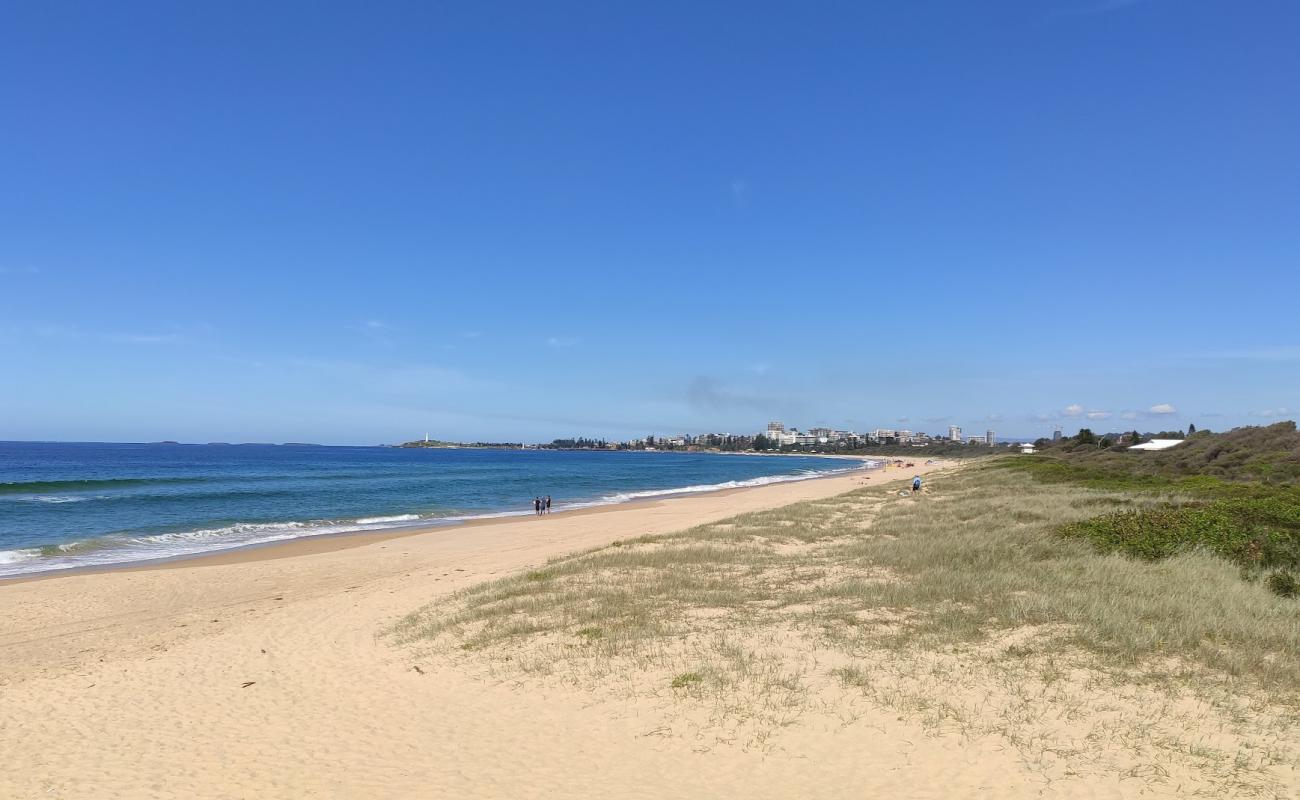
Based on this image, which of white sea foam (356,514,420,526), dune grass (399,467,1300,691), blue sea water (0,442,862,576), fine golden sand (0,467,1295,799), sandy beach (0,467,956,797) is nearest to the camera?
fine golden sand (0,467,1295,799)

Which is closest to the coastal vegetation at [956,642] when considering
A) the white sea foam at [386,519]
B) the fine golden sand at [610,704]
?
the fine golden sand at [610,704]

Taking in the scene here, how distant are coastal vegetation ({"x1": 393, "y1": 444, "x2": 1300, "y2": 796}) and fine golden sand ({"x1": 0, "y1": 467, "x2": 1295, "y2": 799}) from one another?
1.7 inches

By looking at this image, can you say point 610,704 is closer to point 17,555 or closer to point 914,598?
point 914,598

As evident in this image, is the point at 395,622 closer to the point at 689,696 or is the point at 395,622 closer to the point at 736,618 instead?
the point at 736,618

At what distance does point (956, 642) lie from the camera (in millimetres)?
9078

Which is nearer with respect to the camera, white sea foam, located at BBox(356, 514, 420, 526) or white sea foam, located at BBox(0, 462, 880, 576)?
white sea foam, located at BBox(0, 462, 880, 576)

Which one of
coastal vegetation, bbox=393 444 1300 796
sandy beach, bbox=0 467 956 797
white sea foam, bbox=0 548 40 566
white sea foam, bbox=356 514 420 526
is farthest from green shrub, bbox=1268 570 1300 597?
white sea foam, bbox=356 514 420 526

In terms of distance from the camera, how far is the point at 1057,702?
7215 mm

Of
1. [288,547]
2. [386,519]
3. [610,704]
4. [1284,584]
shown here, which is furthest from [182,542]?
[1284,584]

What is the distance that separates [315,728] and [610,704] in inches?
128

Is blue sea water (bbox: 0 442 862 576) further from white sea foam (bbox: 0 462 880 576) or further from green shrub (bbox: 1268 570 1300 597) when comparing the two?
green shrub (bbox: 1268 570 1300 597)

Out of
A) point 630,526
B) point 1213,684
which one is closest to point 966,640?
point 1213,684

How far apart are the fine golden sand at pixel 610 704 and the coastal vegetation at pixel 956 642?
0.04m

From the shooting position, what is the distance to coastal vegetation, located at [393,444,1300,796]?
6.62 meters
